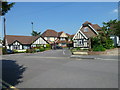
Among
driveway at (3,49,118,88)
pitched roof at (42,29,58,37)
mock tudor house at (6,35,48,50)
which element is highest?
pitched roof at (42,29,58,37)

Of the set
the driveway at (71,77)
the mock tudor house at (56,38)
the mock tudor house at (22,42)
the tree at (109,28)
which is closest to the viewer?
the driveway at (71,77)

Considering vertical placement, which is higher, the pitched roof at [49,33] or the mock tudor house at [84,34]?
the pitched roof at [49,33]

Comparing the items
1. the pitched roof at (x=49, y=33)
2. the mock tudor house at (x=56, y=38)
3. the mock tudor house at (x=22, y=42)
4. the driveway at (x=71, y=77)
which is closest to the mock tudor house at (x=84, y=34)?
the mock tudor house at (x=22, y=42)

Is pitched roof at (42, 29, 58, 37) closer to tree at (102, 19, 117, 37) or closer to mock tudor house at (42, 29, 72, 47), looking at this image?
mock tudor house at (42, 29, 72, 47)

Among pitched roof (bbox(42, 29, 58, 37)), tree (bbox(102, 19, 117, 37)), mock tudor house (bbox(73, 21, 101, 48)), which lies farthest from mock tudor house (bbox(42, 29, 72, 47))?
tree (bbox(102, 19, 117, 37))

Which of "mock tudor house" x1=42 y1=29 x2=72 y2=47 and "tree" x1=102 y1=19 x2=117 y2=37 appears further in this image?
"mock tudor house" x1=42 y1=29 x2=72 y2=47

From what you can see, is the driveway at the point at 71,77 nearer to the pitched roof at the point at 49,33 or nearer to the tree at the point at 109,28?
the tree at the point at 109,28

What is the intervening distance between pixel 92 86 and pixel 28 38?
162ft

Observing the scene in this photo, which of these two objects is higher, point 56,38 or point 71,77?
point 56,38

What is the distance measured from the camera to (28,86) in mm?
7082

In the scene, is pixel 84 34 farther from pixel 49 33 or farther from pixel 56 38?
pixel 49 33

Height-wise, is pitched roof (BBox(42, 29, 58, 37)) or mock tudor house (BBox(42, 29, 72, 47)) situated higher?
A: pitched roof (BBox(42, 29, 58, 37))

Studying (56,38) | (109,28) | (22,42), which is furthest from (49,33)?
(109,28)

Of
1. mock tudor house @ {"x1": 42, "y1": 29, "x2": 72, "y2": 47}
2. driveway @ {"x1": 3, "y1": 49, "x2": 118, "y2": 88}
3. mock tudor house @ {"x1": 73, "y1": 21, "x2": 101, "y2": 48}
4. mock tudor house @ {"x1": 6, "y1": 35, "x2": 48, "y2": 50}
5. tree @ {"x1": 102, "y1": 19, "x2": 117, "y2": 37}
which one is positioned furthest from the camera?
mock tudor house @ {"x1": 42, "y1": 29, "x2": 72, "y2": 47}
